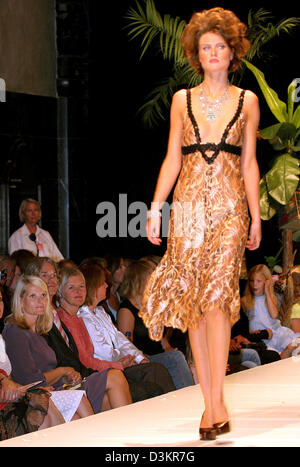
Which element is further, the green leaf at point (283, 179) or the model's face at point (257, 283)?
the model's face at point (257, 283)

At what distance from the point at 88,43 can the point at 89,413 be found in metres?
4.85

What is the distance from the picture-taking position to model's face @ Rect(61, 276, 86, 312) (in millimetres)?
4512

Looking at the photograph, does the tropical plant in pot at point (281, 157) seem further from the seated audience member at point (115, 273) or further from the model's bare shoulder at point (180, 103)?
the model's bare shoulder at point (180, 103)

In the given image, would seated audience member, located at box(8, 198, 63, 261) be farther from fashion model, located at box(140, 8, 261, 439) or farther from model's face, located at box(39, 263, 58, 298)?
fashion model, located at box(140, 8, 261, 439)

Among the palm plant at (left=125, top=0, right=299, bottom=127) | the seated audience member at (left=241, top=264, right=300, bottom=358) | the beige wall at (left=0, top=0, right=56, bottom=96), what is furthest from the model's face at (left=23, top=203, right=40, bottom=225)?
the seated audience member at (left=241, top=264, right=300, bottom=358)

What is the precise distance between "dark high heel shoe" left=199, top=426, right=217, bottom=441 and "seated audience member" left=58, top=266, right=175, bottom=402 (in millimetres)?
1371

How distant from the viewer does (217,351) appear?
9.93ft

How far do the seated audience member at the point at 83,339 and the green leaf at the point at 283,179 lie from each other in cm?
214

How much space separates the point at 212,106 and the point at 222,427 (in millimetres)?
1204

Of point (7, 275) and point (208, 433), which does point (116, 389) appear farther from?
point (7, 275)

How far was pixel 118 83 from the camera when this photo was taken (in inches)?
321

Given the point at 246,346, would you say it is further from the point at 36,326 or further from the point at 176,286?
the point at 176,286

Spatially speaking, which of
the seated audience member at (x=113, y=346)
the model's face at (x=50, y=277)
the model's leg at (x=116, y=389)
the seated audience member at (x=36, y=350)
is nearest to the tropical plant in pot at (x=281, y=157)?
the seated audience member at (x=113, y=346)

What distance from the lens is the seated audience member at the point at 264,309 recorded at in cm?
630
